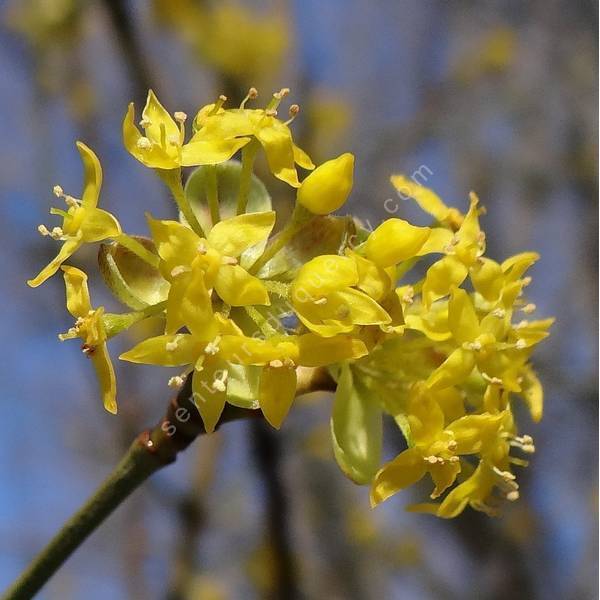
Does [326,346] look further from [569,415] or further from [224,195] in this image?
[569,415]

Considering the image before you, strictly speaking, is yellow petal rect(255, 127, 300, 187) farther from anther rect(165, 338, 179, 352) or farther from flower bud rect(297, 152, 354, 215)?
anther rect(165, 338, 179, 352)

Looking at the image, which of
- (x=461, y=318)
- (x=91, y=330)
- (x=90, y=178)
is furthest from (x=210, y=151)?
(x=461, y=318)

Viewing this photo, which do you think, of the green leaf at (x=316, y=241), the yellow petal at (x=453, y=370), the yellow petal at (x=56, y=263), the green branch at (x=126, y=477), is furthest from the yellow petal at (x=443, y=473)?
the yellow petal at (x=56, y=263)

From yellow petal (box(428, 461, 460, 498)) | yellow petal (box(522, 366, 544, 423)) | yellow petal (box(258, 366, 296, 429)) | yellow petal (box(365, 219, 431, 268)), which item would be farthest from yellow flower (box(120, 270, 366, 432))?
yellow petal (box(522, 366, 544, 423))

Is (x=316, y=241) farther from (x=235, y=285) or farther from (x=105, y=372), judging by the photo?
(x=105, y=372)

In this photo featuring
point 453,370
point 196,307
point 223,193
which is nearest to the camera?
point 196,307

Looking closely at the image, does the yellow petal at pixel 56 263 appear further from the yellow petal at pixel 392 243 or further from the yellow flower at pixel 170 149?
the yellow petal at pixel 392 243
